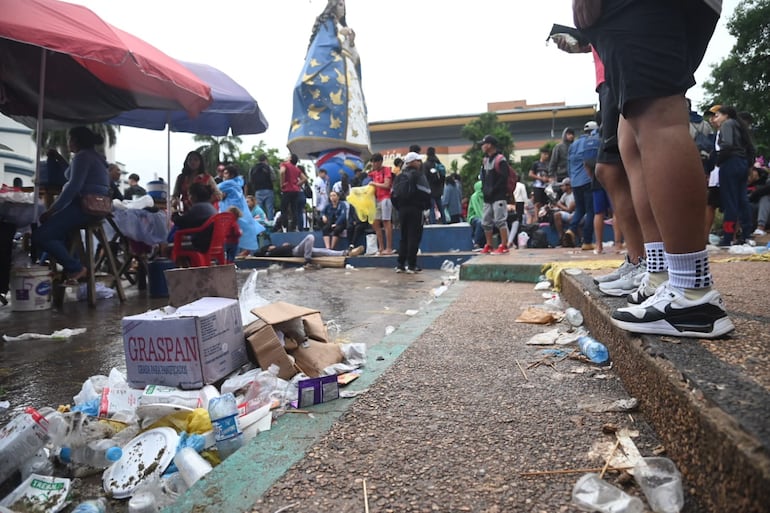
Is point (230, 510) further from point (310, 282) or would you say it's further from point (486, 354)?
point (310, 282)

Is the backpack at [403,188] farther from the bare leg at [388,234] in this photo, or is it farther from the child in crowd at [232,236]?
the child in crowd at [232,236]

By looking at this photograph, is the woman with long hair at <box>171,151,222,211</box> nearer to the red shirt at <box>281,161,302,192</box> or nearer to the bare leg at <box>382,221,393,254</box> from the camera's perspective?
the bare leg at <box>382,221,393,254</box>

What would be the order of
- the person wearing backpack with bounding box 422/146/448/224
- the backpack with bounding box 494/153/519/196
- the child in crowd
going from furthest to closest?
the person wearing backpack with bounding box 422/146/448/224 → the backpack with bounding box 494/153/519/196 → the child in crowd

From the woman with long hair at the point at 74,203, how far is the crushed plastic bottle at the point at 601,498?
5126mm

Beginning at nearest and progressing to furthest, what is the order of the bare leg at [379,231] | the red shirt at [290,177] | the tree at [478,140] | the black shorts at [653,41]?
the black shorts at [653,41] → the bare leg at [379,231] → the red shirt at [290,177] → the tree at [478,140]

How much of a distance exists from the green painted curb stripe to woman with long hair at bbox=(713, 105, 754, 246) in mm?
6110

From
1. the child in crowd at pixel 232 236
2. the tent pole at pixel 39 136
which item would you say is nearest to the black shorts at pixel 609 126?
the child in crowd at pixel 232 236

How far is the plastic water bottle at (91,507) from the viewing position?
128cm

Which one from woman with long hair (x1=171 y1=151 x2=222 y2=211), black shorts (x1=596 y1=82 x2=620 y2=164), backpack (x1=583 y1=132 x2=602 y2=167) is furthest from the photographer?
woman with long hair (x1=171 y1=151 x2=222 y2=211)

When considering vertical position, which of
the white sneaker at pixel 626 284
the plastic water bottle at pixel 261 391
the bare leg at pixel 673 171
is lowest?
the plastic water bottle at pixel 261 391

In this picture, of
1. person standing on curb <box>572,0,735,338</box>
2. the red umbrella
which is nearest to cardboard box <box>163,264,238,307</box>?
person standing on curb <box>572,0,735,338</box>

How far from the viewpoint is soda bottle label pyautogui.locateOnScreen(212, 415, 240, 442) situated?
157 cm

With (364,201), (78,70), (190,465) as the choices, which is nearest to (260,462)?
(190,465)

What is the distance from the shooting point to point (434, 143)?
53.5 meters
